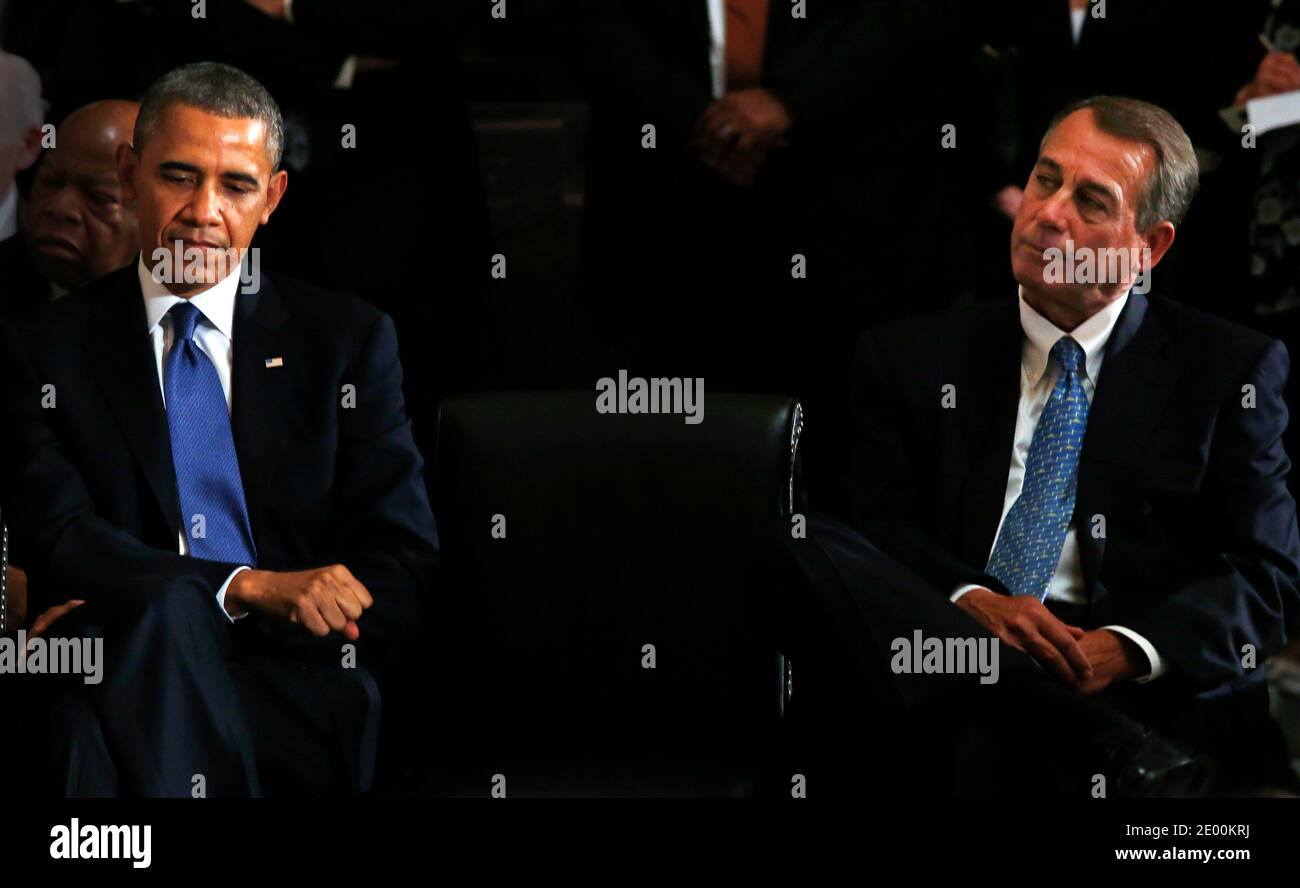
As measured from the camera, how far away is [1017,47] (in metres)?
3.31

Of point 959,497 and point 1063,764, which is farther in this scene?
point 959,497

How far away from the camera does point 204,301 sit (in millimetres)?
2656

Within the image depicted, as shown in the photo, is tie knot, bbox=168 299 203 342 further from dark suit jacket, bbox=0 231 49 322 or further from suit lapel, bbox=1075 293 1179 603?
suit lapel, bbox=1075 293 1179 603

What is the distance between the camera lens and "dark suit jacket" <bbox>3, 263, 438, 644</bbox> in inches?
99.6

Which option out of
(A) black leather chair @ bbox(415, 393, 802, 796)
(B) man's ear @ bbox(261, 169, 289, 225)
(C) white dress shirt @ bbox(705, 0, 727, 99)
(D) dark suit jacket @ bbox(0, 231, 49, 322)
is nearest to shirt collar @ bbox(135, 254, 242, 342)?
(B) man's ear @ bbox(261, 169, 289, 225)

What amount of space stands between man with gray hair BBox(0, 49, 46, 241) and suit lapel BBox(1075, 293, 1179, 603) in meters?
1.93

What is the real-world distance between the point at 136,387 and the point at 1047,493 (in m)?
1.28

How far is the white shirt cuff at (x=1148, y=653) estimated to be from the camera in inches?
98.7

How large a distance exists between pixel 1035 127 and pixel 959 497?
0.85 metres

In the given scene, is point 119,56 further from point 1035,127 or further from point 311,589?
point 1035,127

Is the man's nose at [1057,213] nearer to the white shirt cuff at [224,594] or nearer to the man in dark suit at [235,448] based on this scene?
the man in dark suit at [235,448]

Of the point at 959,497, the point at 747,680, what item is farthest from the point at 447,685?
the point at 959,497
